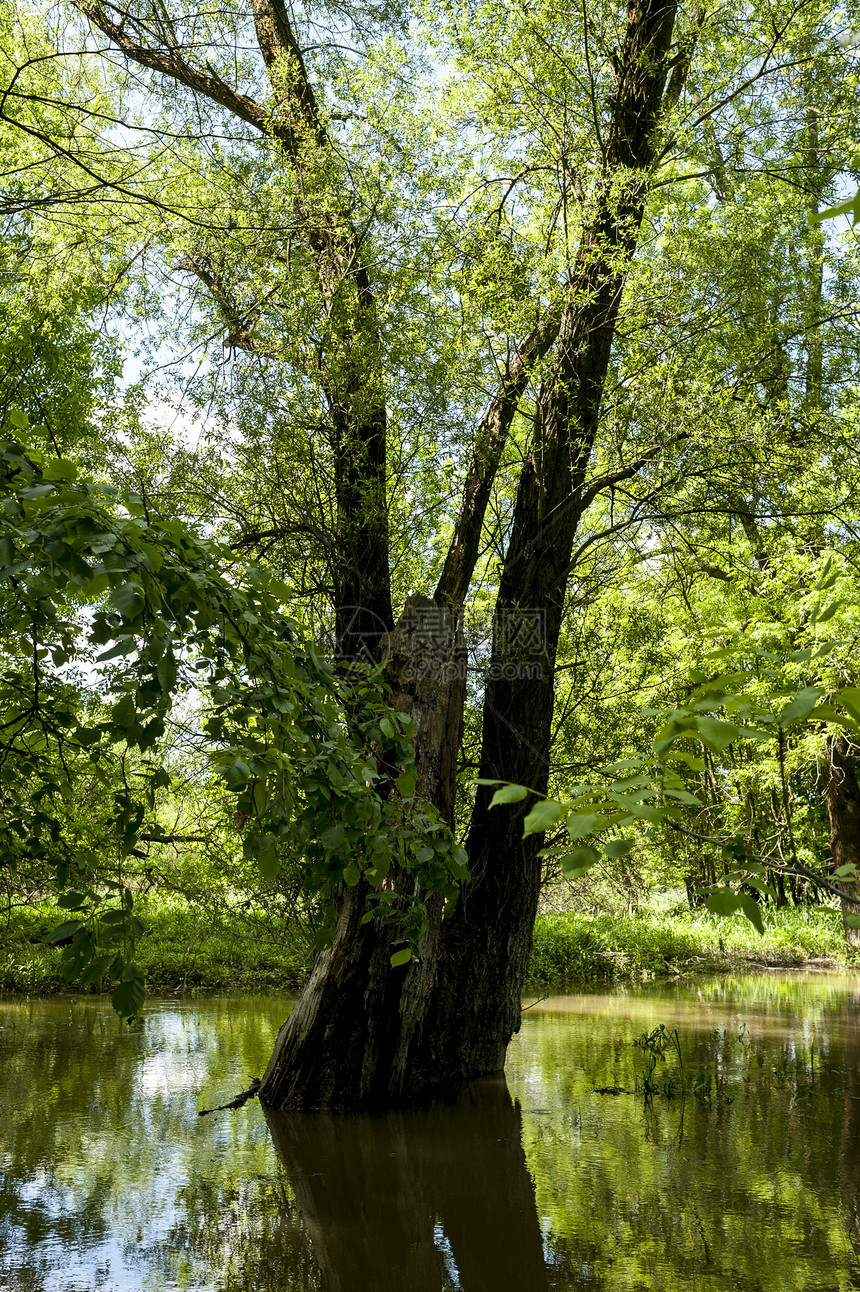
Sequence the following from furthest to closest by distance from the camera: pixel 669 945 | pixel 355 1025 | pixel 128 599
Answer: pixel 669 945 < pixel 355 1025 < pixel 128 599

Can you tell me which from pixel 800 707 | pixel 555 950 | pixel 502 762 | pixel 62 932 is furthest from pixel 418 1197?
pixel 555 950

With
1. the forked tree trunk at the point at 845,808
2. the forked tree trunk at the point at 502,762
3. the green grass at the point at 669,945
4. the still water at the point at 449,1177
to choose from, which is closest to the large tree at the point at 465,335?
the forked tree trunk at the point at 502,762

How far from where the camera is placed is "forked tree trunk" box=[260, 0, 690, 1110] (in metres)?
5.73

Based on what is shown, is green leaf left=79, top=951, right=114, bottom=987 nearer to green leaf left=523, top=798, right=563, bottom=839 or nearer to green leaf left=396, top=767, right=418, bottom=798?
green leaf left=396, top=767, right=418, bottom=798

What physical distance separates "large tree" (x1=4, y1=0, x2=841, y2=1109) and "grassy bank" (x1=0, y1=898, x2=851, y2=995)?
88.7 inches

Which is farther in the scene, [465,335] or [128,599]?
[465,335]

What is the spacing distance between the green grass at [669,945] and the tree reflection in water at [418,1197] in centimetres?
662

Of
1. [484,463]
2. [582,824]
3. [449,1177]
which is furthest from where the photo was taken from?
[484,463]

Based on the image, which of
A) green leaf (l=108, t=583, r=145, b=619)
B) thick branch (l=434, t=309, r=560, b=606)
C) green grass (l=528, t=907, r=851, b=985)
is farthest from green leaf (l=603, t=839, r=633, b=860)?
green grass (l=528, t=907, r=851, b=985)

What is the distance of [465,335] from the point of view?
6859 mm

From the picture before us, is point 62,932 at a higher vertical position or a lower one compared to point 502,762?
lower

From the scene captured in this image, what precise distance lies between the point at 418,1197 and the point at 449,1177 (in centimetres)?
31

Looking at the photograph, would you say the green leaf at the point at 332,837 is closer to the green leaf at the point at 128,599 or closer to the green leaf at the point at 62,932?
the green leaf at the point at 62,932

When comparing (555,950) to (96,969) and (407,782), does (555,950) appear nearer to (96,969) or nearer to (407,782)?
(407,782)
